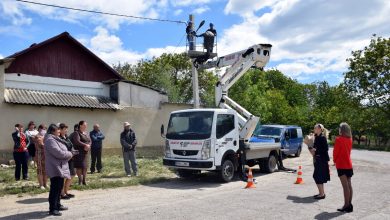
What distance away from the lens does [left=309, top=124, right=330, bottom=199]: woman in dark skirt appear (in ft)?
30.2

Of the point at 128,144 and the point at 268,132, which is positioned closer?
the point at 128,144

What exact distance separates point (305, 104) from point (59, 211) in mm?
68034

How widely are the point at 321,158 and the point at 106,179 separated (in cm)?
679

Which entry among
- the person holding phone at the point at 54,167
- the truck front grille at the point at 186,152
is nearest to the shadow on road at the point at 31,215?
the person holding phone at the point at 54,167

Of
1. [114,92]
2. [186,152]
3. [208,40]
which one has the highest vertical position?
[208,40]

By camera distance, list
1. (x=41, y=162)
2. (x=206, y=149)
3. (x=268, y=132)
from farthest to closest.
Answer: (x=268, y=132)
(x=206, y=149)
(x=41, y=162)

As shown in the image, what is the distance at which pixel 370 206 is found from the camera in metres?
8.55

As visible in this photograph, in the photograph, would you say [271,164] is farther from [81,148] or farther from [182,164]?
[81,148]

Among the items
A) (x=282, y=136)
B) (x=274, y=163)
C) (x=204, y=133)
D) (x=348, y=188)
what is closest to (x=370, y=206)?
(x=348, y=188)

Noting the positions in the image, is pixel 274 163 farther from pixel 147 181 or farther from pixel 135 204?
pixel 135 204

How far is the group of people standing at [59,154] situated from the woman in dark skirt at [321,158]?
5714 millimetres

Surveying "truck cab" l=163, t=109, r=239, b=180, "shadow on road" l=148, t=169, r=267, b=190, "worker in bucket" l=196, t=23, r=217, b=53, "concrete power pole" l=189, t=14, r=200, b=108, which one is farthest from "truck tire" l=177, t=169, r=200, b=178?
"worker in bucket" l=196, t=23, r=217, b=53

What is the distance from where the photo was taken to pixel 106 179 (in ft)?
40.7


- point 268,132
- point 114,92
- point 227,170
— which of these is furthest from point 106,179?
point 268,132
